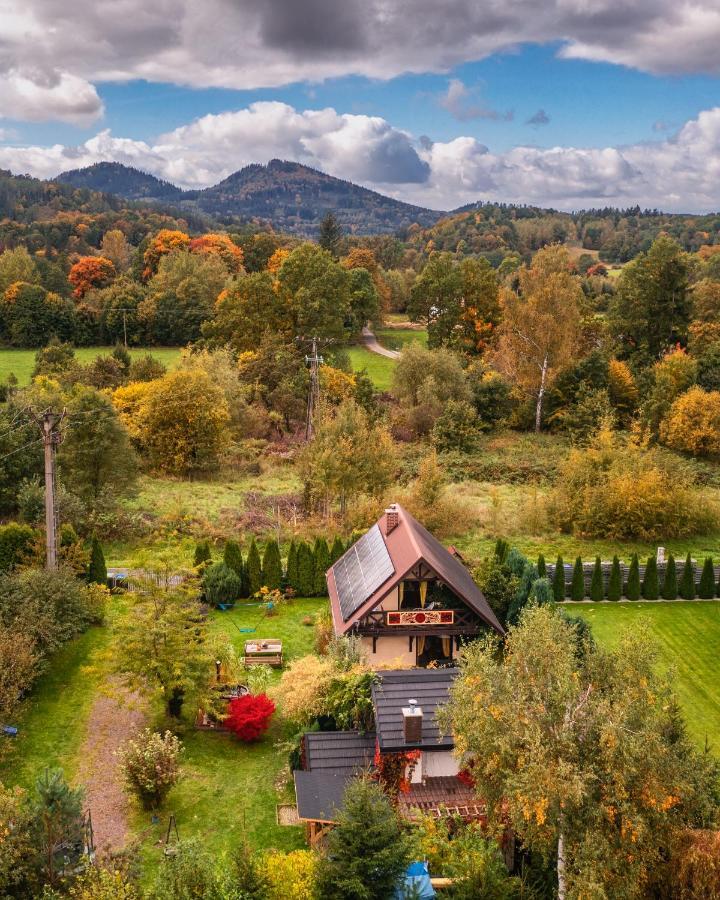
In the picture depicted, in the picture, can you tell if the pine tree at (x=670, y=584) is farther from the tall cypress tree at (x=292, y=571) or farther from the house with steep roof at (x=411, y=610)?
the tall cypress tree at (x=292, y=571)

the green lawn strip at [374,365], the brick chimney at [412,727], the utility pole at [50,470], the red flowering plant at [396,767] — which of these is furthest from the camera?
the green lawn strip at [374,365]

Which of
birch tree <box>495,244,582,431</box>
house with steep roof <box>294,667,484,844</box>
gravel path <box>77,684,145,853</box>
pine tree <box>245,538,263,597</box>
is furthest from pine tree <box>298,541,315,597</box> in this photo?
birch tree <box>495,244,582,431</box>

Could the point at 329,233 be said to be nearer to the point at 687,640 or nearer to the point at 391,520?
the point at 391,520

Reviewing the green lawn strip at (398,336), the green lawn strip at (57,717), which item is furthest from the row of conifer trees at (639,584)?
the green lawn strip at (398,336)

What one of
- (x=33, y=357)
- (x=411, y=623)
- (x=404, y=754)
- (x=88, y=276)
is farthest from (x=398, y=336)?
(x=404, y=754)

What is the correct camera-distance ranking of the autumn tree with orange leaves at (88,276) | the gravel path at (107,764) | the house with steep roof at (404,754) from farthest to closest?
1. the autumn tree with orange leaves at (88,276)
2. the house with steep roof at (404,754)
3. the gravel path at (107,764)

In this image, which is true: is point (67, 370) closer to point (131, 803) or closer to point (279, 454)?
point (279, 454)

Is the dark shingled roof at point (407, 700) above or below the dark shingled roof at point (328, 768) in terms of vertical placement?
above
